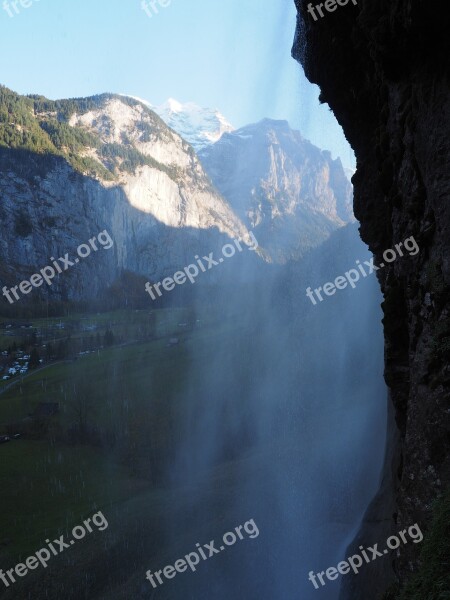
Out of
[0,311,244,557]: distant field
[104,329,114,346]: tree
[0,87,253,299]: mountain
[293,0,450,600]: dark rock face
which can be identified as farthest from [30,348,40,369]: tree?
[293,0,450,600]: dark rock face

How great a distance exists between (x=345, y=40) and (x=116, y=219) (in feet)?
612

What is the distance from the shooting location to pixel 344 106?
523 inches

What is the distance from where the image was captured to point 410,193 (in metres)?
9.17

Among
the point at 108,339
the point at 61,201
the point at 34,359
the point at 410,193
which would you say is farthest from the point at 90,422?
the point at 61,201

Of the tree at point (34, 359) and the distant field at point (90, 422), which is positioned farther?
the tree at point (34, 359)

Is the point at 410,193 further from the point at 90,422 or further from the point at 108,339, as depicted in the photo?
the point at 108,339

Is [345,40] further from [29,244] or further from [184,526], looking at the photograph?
[29,244]

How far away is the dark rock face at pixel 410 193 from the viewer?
295 inches

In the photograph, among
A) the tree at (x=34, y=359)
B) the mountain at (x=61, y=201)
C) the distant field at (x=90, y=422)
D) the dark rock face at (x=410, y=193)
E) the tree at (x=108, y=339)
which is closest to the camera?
the dark rock face at (x=410, y=193)

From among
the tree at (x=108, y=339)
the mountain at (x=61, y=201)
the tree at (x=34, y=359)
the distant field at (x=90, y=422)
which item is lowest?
the distant field at (x=90, y=422)

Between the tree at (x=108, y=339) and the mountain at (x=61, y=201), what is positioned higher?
the mountain at (x=61, y=201)

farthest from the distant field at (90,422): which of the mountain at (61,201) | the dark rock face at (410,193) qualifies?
the mountain at (61,201)

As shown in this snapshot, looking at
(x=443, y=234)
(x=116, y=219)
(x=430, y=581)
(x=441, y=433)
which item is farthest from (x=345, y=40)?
(x=116, y=219)

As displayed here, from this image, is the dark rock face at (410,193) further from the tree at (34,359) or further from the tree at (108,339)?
the tree at (108,339)
